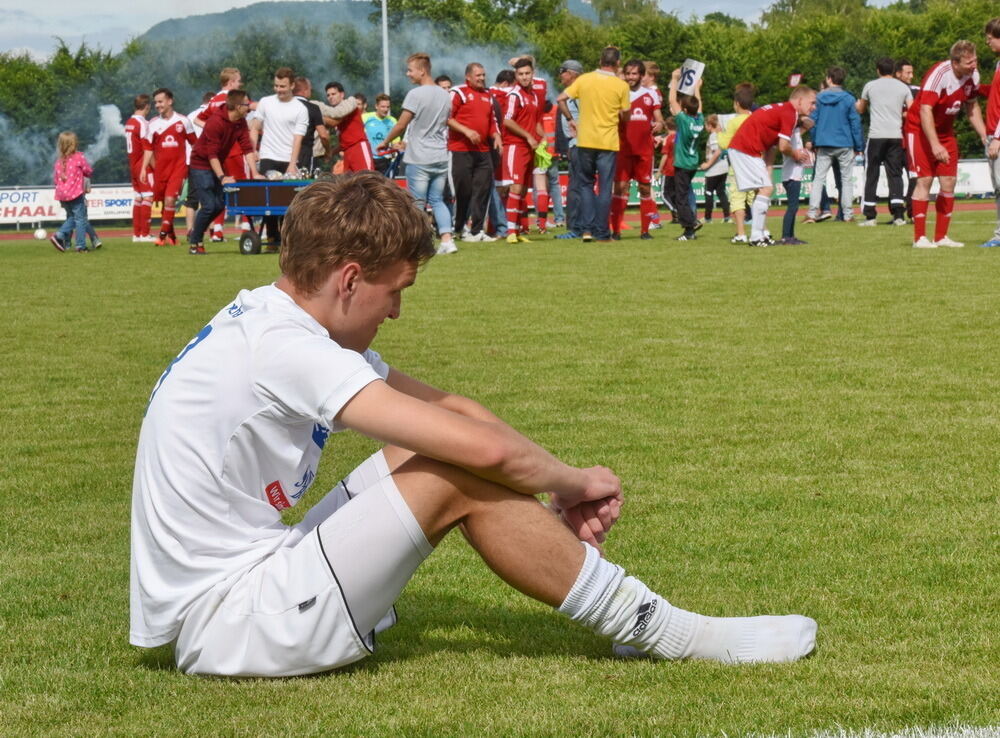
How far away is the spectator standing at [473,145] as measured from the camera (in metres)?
18.8

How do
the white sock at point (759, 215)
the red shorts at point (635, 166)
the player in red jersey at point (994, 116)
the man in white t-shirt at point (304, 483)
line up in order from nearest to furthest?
1. the man in white t-shirt at point (304, 483)
2. the player in red jersey at point (994, 116)
3. the white sock at point (759, 215)
4. the red shorts at point (635, 166)

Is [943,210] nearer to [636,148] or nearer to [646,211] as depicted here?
[636,148]

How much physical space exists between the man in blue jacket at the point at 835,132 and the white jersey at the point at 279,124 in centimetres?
829

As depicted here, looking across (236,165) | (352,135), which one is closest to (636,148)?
(352,135)

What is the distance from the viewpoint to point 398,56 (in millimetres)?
72250

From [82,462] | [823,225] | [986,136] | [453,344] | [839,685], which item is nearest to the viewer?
[839,685]

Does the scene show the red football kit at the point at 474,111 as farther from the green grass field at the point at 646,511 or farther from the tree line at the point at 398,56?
the tree line at the point at 398,56

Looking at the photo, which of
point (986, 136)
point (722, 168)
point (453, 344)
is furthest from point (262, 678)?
point (722, 168)

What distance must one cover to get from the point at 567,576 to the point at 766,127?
14612 mm

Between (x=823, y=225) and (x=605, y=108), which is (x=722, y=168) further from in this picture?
(x=605, y=108)

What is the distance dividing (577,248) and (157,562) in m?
14.4

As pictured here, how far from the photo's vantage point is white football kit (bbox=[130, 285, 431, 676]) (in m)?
3.18

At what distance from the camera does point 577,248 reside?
57.2 feet

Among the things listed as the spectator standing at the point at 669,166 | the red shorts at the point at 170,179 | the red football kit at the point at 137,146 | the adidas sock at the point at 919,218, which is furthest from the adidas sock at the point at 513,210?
the red football kit at the point at 137,146
